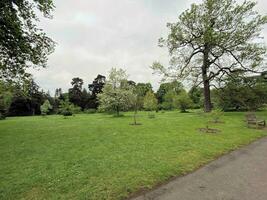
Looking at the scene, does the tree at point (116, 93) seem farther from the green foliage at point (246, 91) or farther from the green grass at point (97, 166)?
the green grass at point (97, 166)

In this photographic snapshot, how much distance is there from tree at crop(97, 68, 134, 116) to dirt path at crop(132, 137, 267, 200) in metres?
20.2

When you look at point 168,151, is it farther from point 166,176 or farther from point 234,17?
point 234,17

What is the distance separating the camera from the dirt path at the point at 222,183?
3925 mm

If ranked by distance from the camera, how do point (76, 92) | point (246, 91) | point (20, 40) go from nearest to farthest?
point (20, 40), point (246, 91), point (76, 92)

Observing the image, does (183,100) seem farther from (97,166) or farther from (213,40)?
(97,166)

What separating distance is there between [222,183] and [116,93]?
74.9 feet

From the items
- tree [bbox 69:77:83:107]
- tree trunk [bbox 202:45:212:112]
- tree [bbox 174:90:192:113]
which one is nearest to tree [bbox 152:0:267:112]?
tree trunk [bbox 202:45:212:112]

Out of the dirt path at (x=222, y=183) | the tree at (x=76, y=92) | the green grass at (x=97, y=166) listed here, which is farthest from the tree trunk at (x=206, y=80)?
the tree at (x=76, y=92)

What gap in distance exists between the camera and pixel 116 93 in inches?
1053

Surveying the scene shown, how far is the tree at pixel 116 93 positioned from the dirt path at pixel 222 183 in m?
20.2

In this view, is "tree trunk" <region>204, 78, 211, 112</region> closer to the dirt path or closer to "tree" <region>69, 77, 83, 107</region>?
the dirt path

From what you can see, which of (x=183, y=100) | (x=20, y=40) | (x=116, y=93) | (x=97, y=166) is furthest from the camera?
(x=183, y=100)

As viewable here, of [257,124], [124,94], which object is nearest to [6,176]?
[257,124]

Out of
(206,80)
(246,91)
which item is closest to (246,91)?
(246,91)
